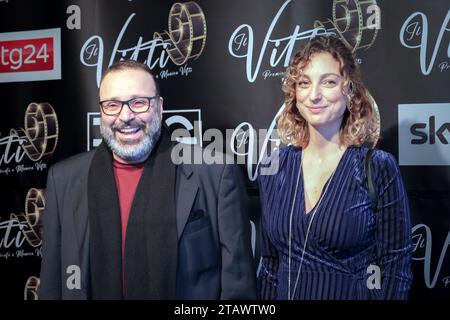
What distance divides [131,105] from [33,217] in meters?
1.41

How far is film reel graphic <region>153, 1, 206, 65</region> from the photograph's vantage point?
3053 millimetres

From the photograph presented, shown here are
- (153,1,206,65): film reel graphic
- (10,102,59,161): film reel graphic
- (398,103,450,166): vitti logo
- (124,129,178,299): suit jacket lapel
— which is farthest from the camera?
(10,102,59,161): film reel graphic

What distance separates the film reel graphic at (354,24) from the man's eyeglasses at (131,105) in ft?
3.69

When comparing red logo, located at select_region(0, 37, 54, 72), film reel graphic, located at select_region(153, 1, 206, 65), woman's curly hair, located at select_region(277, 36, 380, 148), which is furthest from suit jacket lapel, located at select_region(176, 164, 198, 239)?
red logo, located at select_region(0, 37, 54, 72)

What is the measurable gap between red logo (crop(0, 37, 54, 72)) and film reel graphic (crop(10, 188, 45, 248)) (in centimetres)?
72

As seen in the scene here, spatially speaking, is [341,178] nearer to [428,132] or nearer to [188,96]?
[428,132]

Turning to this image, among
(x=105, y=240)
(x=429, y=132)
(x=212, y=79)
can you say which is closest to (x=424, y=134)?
(x=429, y=132)

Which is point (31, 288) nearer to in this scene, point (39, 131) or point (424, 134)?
point (39, 131)

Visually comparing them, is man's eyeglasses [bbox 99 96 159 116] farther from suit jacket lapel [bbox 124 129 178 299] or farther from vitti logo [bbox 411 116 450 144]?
vitti logo [bbox 411 116 450 144]

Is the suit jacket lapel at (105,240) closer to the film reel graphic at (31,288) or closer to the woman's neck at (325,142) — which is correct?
the woman's neck at (325,142)

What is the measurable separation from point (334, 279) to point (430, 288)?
91 centimetres

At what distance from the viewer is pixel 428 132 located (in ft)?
9.10

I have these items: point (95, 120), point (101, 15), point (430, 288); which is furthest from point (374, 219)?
point (101, 15)

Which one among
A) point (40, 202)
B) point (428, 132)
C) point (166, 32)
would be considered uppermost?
point (166, 32)
